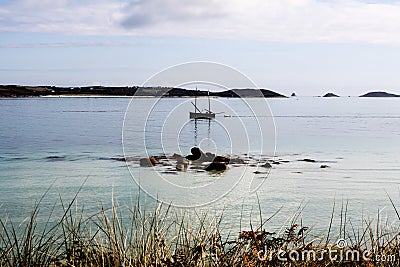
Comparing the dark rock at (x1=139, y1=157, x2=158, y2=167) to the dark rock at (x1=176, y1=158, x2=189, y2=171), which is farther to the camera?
the dark rock at (x1=139, y1=157, x2=158, y2=167)

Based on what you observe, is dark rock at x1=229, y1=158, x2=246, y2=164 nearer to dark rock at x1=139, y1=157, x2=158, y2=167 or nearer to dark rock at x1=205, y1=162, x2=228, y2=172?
dark rock at x1=205, y1=162, x2=228, y2=172

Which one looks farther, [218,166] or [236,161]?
[236,161]

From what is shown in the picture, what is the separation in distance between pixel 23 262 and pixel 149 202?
7.15 m

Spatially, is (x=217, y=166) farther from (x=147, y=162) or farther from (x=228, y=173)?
(x=147, y=162)

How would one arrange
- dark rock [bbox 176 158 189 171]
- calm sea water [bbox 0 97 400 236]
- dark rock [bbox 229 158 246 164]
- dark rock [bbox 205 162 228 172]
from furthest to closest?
dark rock [bbox 229 158 246 164]
dark rock [bbox 176 158 189 171]
dark rock [bbox 205 162 228 172]
calm sea water [bbox 0 97 400 236]

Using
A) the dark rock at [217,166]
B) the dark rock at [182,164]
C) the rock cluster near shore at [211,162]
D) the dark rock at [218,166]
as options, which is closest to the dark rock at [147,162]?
the rock cluster near shore at [211,162]

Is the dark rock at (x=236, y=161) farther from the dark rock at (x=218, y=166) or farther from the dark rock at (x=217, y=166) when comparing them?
the dark rock at (x=218, y=166)

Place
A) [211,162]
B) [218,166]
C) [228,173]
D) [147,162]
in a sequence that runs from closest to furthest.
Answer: [228,173] → [218,166] → [211,162] → [147,162]

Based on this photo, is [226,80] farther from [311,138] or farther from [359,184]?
[311,138]

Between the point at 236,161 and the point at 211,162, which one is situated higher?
the point at 211,162

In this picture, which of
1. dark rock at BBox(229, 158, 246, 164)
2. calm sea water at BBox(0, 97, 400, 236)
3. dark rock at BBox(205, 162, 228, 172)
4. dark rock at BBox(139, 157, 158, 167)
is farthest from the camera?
dark rock at BBox(229, 158, 246, 164)

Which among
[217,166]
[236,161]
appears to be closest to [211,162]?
[217,166]

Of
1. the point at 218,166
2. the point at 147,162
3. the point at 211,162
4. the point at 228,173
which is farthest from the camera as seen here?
the point at 147,162

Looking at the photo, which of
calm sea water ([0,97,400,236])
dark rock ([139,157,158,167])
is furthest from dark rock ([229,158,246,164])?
dark rock ([139,157,158,167])
